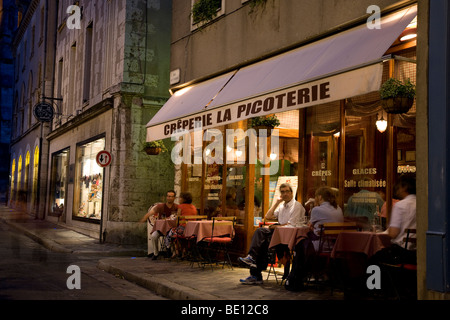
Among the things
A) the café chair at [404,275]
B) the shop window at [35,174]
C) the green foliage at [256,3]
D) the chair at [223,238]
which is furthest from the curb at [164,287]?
the shop window at [35,174]

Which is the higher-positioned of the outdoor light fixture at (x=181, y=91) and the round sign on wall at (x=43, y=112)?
the round sign on wall at (x=43, y=112)

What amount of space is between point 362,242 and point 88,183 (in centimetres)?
1471

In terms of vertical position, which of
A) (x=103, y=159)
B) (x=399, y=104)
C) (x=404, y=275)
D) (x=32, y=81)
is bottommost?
(x=404, y=275)

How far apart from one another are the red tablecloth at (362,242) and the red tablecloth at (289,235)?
778 millimetres

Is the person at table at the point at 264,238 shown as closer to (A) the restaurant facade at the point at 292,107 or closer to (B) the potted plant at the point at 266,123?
(A) the restaurant facade at the point at 292,107

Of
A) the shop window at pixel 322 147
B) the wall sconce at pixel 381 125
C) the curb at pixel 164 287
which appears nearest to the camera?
the curb at pixel 164 287

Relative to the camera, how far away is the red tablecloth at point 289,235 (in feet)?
24.3

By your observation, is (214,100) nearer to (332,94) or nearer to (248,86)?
(248,86)

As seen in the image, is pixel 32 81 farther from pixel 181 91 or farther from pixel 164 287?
pixel 164 287

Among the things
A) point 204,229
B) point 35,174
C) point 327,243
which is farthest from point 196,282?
point 35,174

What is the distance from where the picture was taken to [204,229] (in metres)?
9.59

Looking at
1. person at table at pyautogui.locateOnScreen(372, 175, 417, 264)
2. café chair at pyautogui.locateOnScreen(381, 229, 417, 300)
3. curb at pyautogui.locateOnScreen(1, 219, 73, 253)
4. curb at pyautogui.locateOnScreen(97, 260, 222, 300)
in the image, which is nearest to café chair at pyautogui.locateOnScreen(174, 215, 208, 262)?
curb at pyautogui.locateOnScreen(97, 260, 222, 300)
